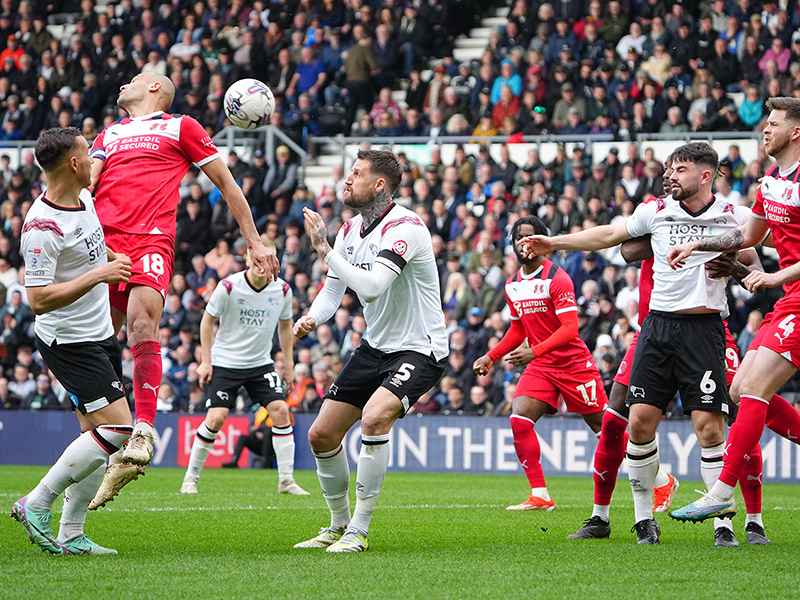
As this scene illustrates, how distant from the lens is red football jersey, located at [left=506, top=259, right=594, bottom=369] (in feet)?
33.1

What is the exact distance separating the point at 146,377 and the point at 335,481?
1415 millimetres

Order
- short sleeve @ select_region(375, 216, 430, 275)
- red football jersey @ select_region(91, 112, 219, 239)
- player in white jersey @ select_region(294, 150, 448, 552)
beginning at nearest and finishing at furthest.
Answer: short sleeve @ select_region(375, 216, 430, 275), player in white jersey @ select_region(294, 150, 448, 552), red football jersey @ select_region(91, 112, 219, 239)

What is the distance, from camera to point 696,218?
7.05 metres

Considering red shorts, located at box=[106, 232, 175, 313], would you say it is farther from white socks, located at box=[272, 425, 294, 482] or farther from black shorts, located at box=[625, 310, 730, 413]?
white socks, located at box=[272, 425, 294, 482]

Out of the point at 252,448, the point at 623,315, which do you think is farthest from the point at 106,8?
the point at 623,315

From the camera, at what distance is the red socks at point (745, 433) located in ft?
21.2

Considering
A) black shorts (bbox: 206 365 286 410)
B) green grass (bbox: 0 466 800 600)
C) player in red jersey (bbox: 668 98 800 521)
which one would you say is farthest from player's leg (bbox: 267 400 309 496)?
player in red jersey (bbox: 668 98 800 521)

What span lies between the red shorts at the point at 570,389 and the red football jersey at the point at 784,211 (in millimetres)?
3559

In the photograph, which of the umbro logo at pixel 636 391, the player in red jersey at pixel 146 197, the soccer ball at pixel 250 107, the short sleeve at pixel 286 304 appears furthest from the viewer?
the short sleeve at pixel 286 304

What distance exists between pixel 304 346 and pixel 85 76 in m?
9.89

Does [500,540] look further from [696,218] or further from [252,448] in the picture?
[252,448]

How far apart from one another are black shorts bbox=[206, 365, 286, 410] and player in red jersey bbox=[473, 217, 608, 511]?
326 cm

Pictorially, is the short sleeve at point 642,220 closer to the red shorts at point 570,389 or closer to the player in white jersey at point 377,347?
the player in white jersey at point 377,347

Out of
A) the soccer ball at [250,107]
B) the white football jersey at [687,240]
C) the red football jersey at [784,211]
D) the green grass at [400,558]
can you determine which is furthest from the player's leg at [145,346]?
the red football jersey at [784,211]
